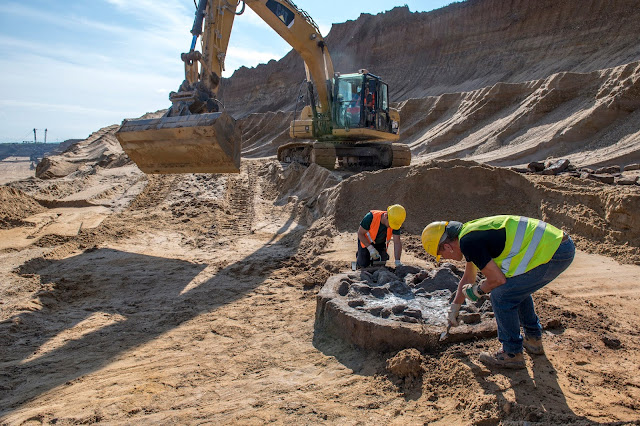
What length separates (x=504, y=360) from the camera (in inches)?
129

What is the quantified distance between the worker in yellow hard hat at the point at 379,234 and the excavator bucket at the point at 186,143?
2.85 meters

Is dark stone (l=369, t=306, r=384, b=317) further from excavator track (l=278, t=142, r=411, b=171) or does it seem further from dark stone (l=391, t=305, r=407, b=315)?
excavator track (l=278, t=142, r=411, b=171)

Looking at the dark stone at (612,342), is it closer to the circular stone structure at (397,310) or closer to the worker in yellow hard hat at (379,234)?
the circular stone structure at (397,310)

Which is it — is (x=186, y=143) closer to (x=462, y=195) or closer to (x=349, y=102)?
(x=462, y=195)

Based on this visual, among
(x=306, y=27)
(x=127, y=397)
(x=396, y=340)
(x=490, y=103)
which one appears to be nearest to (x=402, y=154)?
(x=306, y=27)

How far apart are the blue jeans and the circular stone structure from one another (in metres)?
0.44

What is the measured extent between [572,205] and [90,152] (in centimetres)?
2385

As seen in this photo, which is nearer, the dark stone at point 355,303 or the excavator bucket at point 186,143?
the dark stone at point 355,303

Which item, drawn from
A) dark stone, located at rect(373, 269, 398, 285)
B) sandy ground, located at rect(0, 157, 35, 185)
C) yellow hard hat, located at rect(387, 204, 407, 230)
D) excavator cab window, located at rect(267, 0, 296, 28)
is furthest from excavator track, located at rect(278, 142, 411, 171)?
sandy ground, located at rect(0, 157, 35, 185)

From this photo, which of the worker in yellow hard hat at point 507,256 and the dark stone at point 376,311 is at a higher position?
the worker in yellow hard hat at point 507,256

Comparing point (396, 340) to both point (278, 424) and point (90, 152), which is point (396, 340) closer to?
point (278, 424)

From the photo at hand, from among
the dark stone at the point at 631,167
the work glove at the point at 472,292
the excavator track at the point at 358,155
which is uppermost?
the excavator track at the point at 358,155

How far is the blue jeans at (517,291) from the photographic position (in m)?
3.19

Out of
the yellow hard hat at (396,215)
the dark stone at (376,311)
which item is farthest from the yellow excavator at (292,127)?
the dark stone at (376,311)
